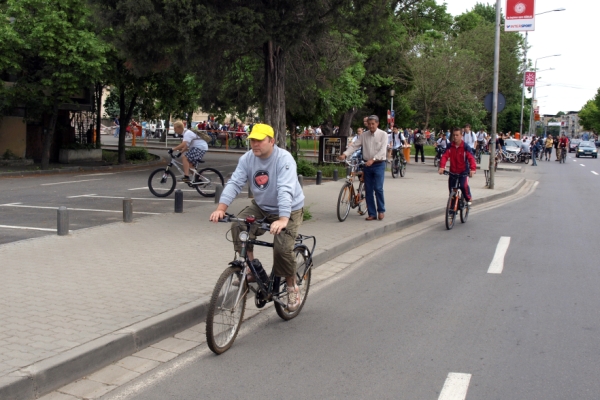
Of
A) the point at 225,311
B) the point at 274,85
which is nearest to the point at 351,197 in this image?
the point at 274,85

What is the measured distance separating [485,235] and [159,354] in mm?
7936

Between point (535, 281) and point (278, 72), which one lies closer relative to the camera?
point (535, 281)

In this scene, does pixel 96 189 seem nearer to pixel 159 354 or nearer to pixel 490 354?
pixel 159 354

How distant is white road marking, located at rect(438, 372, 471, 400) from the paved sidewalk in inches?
98.9

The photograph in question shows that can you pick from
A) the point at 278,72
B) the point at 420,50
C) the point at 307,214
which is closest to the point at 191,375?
the point at 307,214

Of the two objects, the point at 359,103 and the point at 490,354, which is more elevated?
the point at 359,103

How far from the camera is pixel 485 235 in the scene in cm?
1198

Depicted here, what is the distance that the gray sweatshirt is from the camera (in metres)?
5.70

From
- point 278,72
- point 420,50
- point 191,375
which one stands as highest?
point 420,50

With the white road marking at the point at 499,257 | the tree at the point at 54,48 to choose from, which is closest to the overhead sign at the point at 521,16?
the white road marking at the point at 499,257

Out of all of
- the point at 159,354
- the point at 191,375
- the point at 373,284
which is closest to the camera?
the point at 191,375

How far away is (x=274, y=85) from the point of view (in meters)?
12.7

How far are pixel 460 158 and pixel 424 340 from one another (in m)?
7.67

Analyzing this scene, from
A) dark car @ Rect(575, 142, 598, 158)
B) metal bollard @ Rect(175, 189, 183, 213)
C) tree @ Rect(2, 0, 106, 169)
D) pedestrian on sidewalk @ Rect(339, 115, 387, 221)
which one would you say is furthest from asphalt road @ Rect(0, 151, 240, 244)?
dark car @ Rect(575, 142, 598, 158)
